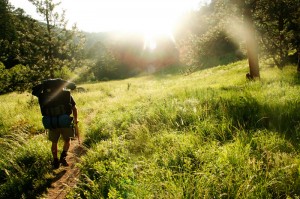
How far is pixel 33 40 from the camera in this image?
72.5 ft

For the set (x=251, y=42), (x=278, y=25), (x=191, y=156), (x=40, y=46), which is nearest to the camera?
(x=191, y=156)

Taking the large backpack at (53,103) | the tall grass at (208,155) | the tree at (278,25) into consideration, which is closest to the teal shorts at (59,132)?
the large backpack at (53,103)

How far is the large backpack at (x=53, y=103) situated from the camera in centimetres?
691

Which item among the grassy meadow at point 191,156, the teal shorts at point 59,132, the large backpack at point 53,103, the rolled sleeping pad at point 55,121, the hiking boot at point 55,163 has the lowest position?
the hiking boot at point 55,163

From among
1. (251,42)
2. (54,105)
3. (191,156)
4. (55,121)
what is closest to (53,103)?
(54,105)

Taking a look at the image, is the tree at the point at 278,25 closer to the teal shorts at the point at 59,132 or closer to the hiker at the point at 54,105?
the hiker at the point at 54,105

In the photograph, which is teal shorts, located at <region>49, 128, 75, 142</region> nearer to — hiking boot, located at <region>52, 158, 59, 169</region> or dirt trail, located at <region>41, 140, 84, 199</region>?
hiking boot, located at <region>52, 158, 59, 169</region>

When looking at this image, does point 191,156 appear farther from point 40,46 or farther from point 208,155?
point 40,46

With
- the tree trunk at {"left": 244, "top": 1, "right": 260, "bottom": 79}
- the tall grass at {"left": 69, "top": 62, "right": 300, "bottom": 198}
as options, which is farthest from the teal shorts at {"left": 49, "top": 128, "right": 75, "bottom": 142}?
the tree trunk at {"left": 244, "top": 1, "right": 260, "bottom": 79}

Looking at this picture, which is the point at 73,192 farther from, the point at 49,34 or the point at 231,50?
the point at 231,50

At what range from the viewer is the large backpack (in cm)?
691

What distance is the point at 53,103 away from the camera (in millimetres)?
6930

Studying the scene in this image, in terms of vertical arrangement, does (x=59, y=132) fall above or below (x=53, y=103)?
below

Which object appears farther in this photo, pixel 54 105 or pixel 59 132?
pixel 59 132
